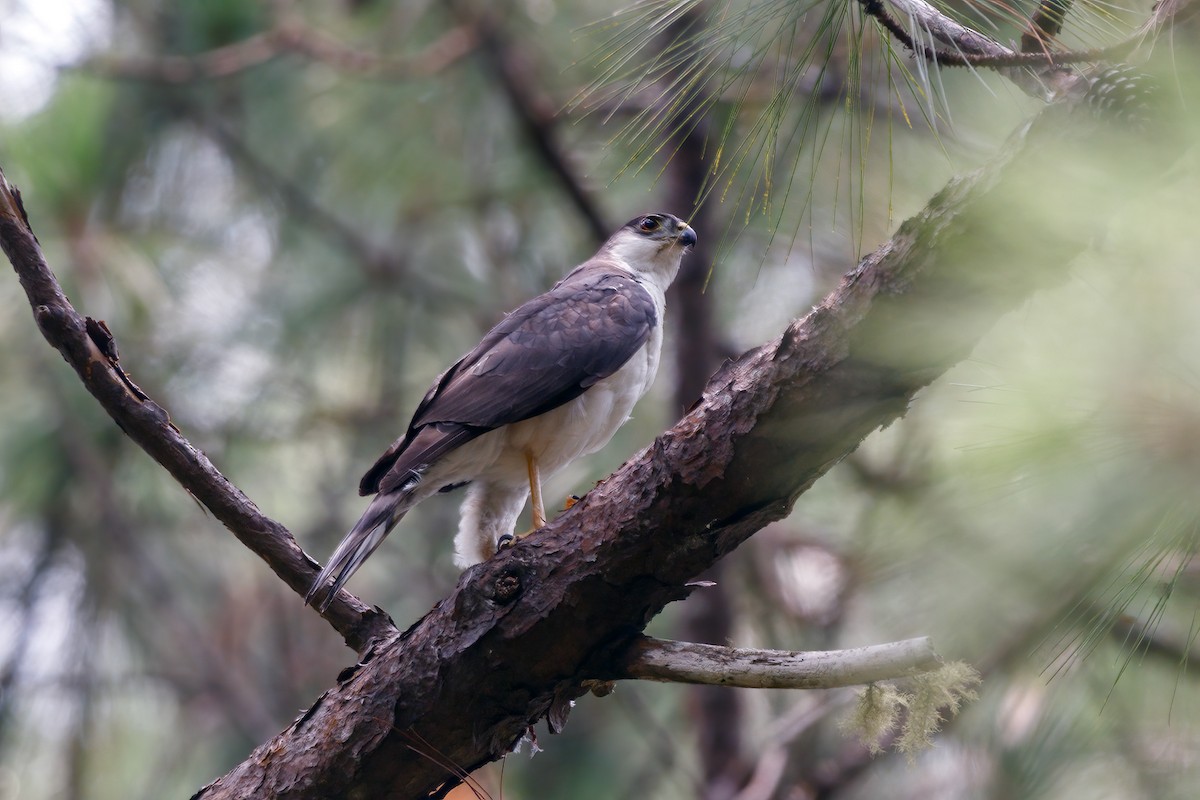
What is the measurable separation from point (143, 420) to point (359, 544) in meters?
0.74

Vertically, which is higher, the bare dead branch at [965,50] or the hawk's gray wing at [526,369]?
the hawk's gray wing at [526,369]

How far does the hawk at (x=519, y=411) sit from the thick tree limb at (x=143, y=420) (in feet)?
0.67

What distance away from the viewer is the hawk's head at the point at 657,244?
17.0 ft

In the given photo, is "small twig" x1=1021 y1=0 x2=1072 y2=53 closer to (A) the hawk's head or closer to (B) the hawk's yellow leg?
(B) the hawk's yellow leg

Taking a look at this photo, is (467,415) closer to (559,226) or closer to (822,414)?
(822,414)

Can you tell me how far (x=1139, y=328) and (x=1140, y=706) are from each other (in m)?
2.23

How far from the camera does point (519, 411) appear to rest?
378 centimetres

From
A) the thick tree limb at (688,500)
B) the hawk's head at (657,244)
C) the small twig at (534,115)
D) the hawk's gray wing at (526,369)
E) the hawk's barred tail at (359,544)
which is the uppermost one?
the small twig at (534,115)

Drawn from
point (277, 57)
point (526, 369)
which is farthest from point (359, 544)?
point (277, 57)

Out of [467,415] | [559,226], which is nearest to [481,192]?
[559,226]

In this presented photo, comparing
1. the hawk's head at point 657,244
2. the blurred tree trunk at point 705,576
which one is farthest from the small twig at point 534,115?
the hawk's head at point 657,244

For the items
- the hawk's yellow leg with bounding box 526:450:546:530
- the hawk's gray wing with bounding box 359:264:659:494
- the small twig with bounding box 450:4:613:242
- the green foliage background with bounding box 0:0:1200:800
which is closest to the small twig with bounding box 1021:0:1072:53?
the green foliage background with bounding box 0:0:1200:800

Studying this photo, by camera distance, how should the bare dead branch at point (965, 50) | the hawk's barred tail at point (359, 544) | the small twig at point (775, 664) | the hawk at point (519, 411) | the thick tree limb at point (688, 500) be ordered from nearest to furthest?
1. the thick tree limb at point (688, 500)
2. the bare dead branch at point (965, 50)
3. the small twig at point (775, 664)
4. the hawk's barred tail at point (359, 544)
5. the hawk at point (519, 411)

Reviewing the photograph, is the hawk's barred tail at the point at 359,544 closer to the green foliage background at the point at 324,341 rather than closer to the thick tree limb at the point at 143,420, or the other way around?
the thick tree limb at the point at 143,420
